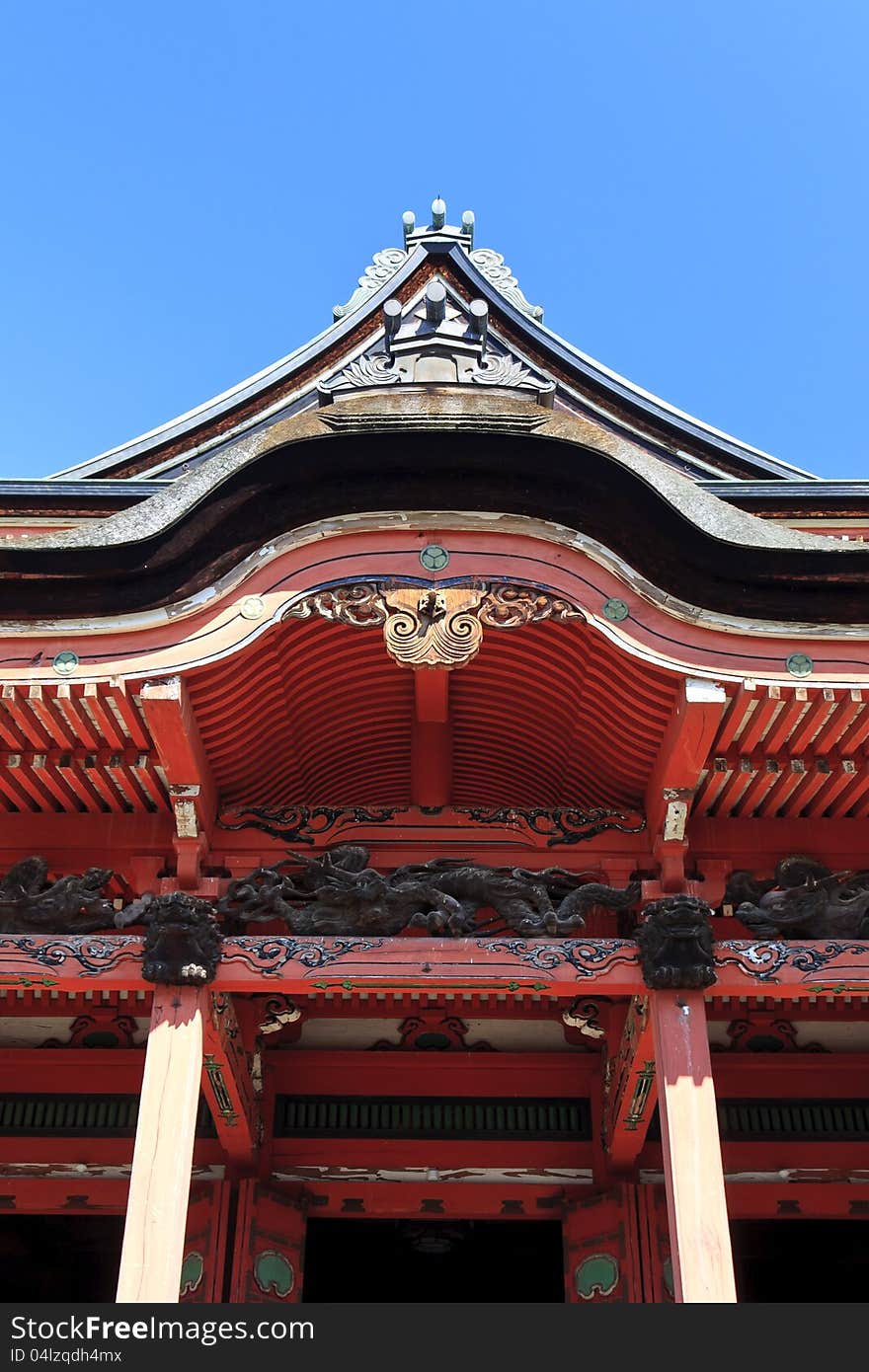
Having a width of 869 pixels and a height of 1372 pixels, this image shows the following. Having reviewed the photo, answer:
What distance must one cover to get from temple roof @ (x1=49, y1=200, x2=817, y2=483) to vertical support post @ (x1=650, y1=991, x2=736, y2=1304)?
21.0ft

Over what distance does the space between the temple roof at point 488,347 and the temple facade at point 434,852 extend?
2812 mm

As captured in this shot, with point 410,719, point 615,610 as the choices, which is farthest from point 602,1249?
point 615,610

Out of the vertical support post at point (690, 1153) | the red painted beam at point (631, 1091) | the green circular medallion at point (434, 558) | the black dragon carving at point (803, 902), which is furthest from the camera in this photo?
the red painted beam at point (631, 1091)

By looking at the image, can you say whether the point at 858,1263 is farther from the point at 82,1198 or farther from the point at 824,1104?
the point at 82,1198

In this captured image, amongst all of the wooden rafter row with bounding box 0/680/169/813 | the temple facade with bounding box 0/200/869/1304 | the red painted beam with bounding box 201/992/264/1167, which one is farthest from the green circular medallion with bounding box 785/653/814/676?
the red painted beam with bounding box 201/992/264/1167

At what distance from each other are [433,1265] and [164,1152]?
5.74m

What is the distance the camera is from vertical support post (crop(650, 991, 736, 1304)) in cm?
645

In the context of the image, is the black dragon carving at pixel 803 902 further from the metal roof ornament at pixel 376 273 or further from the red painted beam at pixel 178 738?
the metal roof ornament at pixel 376 273

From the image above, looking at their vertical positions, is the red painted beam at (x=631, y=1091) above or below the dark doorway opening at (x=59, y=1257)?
above

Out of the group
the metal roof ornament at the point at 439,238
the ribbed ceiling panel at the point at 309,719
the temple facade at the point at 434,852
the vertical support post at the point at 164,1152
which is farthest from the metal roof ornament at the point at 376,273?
the vertical support post at the point at 164,1152

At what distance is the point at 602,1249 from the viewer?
893 cm

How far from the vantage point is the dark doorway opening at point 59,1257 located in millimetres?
10625

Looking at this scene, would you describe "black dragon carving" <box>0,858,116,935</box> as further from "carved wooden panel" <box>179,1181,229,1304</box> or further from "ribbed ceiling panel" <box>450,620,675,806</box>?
"ribbed ceiling panel" <box>450,620,675,806</box>

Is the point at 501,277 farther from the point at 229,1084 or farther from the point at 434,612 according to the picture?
the point at 229,1084
